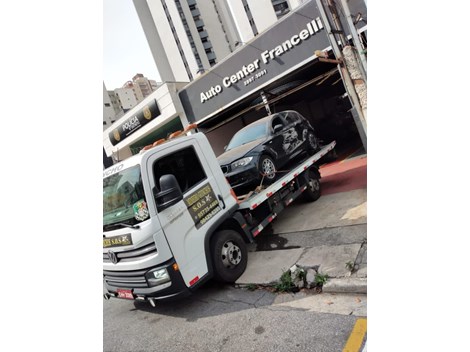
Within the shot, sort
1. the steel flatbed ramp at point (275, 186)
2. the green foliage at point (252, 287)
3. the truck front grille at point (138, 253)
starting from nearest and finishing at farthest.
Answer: the truck front grille at point (138, 253)
the green foliage at point (252, 287)
the steel flatbed ramp at point (275, 186)

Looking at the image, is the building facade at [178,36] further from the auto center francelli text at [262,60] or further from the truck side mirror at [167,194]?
the truck side mirror at [167,194]

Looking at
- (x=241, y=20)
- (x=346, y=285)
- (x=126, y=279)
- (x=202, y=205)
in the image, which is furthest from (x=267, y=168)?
(x=241, y=20)

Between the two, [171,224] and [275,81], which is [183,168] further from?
[275,81]

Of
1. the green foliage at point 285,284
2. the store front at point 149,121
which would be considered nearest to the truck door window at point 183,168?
the green foliage at point 285,284

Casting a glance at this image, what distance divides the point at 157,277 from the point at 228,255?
112 cm

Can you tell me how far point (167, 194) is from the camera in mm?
3482

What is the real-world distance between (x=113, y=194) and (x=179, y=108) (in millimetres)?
12078

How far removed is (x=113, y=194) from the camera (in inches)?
155

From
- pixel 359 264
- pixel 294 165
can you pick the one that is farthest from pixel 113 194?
pixel 294 165

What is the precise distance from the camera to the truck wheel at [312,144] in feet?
24.1

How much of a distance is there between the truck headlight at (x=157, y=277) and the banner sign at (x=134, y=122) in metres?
14.0

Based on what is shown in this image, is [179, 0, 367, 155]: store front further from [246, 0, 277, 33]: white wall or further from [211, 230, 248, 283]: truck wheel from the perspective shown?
[246, 0, 277, 33]: white wall

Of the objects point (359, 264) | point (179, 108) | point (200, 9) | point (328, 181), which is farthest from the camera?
point (200, 9)
